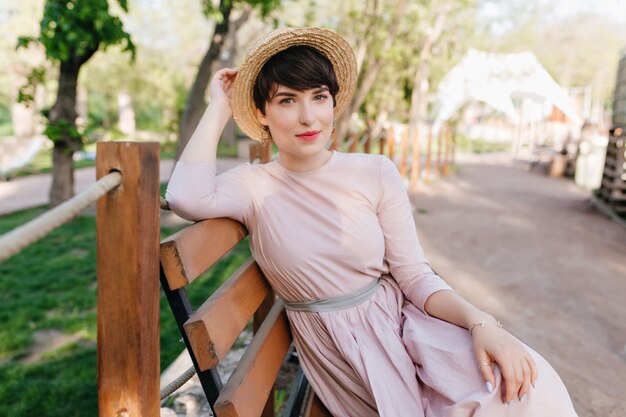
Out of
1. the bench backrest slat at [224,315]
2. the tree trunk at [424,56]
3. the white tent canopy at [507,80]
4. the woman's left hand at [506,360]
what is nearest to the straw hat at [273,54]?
the bench backrest slat at [224,315]

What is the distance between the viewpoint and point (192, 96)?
7344 millimetres

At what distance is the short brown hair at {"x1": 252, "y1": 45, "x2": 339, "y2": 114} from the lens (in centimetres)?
160

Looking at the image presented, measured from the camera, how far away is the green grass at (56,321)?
9.84ft

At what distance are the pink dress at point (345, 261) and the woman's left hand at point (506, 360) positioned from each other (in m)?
0.14

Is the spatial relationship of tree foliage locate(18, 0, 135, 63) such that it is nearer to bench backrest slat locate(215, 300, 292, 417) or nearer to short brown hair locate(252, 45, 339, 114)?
short brown hair locate(252, 45, 339, 114)

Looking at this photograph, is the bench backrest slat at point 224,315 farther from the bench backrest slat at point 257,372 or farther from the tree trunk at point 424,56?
the tree trunk at point 424,56

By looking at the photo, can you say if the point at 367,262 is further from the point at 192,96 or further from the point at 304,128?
the point at 192,96

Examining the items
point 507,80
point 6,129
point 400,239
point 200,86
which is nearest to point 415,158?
point 200,86

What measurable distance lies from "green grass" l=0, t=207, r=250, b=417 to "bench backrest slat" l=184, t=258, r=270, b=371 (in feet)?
5.61

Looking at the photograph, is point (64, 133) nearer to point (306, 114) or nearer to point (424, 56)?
point (306, 114)

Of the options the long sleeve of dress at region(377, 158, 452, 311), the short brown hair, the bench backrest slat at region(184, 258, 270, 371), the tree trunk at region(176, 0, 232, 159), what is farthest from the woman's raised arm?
the tree trunk at region(176, 0, 232, 159)

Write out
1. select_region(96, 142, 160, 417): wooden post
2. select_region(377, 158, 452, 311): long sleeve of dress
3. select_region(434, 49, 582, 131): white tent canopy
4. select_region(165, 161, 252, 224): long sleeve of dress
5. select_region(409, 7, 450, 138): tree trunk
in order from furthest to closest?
select_region(409, 7, 450, 138): tree trunk, select_region(434, 49, 582, 131): white tent canopy, select_region(377, 158, 452, 311): long sleeve of dress, select_region(165, 161, 252, 224): long sleeve of dress, select_region(96, 142, 160, 417): wooden post

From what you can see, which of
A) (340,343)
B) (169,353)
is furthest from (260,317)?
(169,353)

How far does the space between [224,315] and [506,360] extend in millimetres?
729
